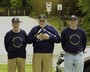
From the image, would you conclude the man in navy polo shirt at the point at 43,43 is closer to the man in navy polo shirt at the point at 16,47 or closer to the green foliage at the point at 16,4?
the man in navy polo shirt at the point at 16,47

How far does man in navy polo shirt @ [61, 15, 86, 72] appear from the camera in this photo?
31.7ft

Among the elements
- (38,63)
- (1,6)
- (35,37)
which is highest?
(35,37)

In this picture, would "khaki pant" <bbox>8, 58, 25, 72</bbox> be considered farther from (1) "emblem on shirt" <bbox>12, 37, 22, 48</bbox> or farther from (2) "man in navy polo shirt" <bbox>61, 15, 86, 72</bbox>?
(2) "man in navy polo shirt" <bbox>61, 15, 86, 72</bbox>

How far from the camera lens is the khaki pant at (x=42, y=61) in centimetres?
983

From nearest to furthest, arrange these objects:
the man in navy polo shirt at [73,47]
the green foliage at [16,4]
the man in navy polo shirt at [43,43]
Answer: the man in navy polo shirt at [73,47] < the man in navy polo shirt at [43,43] < the green foliage at [16,4]

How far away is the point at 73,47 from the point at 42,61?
829 mm

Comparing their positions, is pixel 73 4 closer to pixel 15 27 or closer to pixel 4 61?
pixel 4 61

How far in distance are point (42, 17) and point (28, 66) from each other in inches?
245

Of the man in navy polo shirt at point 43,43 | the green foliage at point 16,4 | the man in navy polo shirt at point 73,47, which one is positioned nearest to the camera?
the man in navy polo shirt at point 73,47

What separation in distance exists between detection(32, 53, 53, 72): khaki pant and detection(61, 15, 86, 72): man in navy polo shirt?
1.36 ft

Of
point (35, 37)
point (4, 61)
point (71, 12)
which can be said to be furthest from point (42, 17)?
point (71, 12)

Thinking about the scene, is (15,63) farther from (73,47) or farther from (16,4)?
(16,4)

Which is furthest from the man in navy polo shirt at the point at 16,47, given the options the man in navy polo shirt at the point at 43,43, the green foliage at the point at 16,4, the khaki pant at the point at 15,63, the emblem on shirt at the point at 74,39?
the green foliage at the point at 16,4

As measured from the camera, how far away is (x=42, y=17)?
9758 mm
